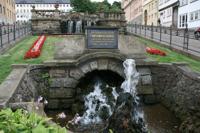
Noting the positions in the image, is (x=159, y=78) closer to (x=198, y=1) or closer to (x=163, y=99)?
(x=163, y=99)

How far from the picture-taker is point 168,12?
189 ft

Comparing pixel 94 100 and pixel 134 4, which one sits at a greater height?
pixel 134 4

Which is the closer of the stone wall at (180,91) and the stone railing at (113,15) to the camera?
the stone wall at (180,91)

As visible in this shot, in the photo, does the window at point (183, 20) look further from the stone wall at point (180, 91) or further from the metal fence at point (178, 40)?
the stone wall at point (180, 91)

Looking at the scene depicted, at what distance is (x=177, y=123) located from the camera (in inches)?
436

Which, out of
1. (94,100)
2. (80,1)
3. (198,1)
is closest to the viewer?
(94,100)

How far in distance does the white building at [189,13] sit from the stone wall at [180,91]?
97.0 feet

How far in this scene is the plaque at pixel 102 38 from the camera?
1340 centimetres

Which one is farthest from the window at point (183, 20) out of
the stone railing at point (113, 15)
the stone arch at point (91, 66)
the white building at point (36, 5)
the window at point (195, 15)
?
the white building at point (36, 5)

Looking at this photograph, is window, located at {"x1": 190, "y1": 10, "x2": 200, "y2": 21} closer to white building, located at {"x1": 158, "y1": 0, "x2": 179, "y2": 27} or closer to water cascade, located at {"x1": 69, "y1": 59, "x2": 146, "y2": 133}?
white building, located at {"x1": 158, "y1": 0, "x2": 179, "y2": 27}

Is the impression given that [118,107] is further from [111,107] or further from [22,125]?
[22,125]

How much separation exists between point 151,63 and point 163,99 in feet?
4.97

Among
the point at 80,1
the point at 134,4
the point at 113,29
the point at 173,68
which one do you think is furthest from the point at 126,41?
the point at 134,4

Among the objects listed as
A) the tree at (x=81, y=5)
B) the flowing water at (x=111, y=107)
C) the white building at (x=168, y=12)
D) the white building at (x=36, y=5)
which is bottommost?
the flowing water at (x=111, y=107)
